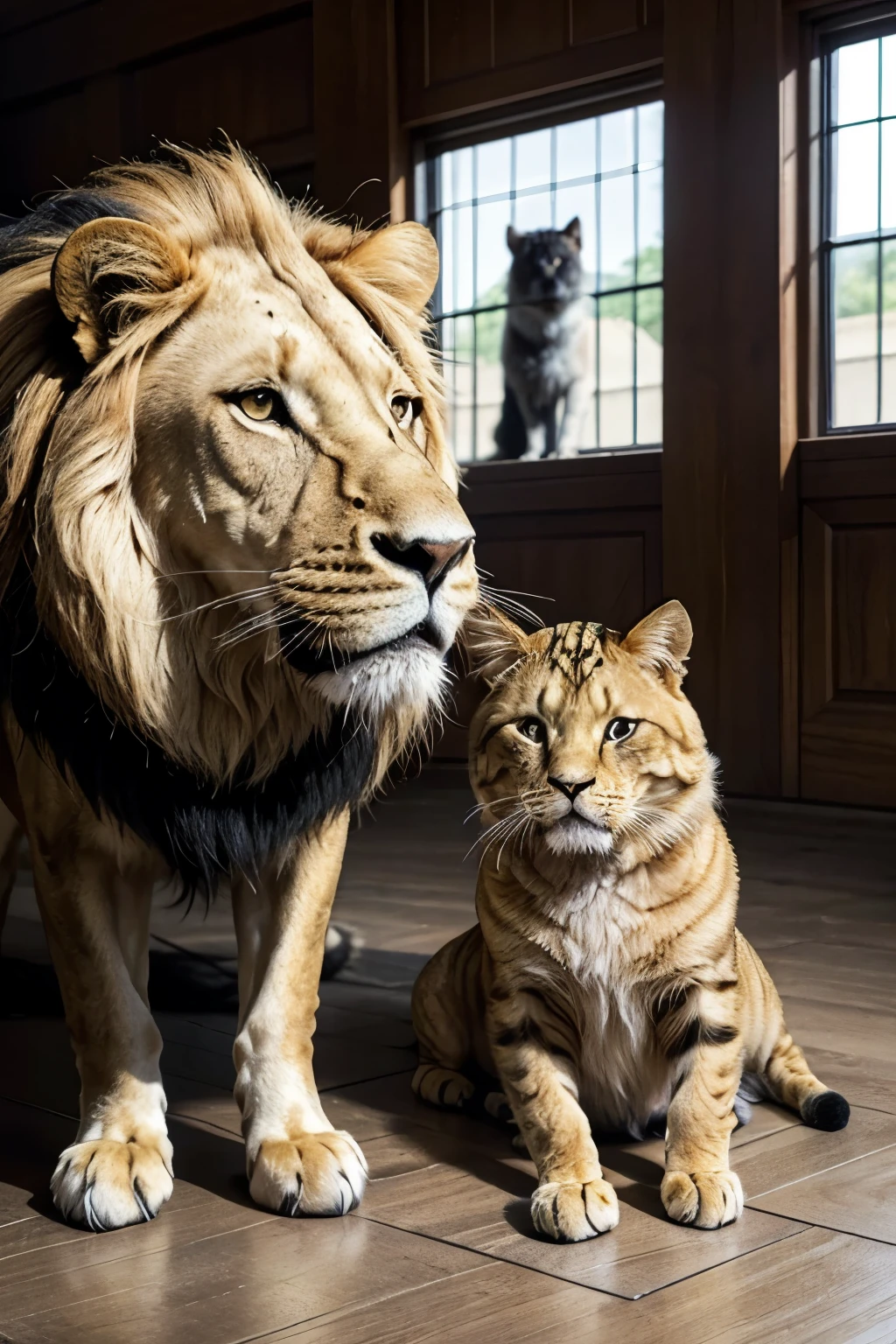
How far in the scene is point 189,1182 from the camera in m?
1.78

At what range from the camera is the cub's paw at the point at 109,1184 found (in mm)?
1622

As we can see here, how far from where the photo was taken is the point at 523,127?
5.97m

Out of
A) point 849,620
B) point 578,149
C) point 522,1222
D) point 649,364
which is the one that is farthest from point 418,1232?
point 578,149

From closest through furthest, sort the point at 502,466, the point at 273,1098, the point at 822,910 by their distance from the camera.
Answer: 1. the point at 273,1098
2. the point at 822,910
3. the point at 502,466

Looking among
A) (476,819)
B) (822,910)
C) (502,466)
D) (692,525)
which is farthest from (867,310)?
(822,910)

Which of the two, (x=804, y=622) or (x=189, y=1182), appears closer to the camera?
(x=189, y=1182)

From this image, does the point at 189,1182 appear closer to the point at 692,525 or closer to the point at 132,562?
the point at 132,562

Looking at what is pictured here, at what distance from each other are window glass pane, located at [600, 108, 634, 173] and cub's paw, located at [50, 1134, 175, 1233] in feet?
15.9

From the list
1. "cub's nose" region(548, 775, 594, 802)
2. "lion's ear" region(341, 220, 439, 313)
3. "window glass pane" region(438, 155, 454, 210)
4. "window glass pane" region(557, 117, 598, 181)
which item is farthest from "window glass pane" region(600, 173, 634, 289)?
"cub's nose" region(548, 775, 594, 802)

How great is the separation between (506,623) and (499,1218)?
702 millimetres

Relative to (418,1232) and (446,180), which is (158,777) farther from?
(446,180)

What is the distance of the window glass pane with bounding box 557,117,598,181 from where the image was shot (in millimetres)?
5789

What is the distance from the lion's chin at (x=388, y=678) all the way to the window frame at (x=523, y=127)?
13.0 ft

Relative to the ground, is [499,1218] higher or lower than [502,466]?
lower
